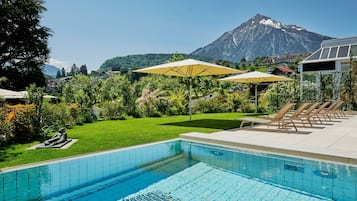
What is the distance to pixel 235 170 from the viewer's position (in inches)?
194

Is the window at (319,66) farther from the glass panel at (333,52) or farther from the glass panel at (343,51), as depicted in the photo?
the glass panel at (343,51)

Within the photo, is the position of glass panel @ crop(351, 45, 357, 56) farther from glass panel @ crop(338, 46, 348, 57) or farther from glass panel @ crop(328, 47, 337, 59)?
glass panel @ crop(328, 47, 337, 59)

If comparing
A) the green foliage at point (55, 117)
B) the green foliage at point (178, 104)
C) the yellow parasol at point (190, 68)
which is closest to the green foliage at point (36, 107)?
the green foliage at point (55, 117)

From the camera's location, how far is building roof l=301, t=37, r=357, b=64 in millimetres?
24312

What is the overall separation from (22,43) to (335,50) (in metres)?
29.1

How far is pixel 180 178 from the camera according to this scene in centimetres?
447

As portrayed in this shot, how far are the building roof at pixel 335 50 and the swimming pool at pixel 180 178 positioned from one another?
23547 millimetres

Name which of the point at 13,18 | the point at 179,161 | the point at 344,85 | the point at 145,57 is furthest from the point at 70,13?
the point at 145,57

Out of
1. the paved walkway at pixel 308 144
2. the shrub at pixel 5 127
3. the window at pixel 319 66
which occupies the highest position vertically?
the window at pixel 319 66

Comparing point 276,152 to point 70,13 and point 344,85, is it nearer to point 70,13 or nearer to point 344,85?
point 344,85

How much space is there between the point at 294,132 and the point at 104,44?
81.8ft

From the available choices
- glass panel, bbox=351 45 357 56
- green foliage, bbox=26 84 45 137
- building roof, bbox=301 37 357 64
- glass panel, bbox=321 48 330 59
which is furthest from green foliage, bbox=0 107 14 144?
glass panel, bbox=321 48 330 59

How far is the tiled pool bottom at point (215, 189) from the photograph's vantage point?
3.64m

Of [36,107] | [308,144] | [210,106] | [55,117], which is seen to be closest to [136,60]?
[210,106]
